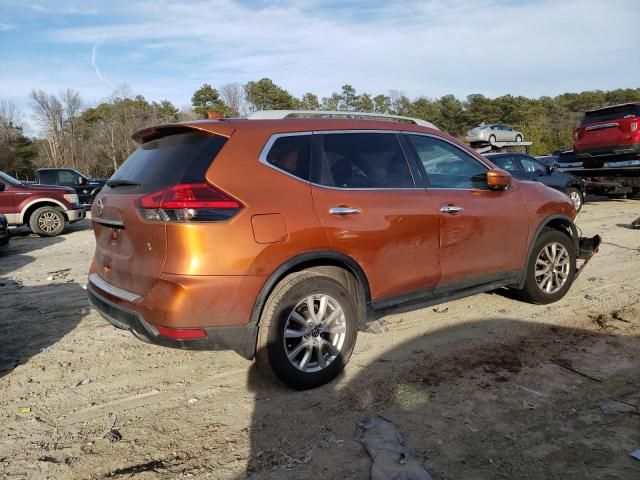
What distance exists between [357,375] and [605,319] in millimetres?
2611

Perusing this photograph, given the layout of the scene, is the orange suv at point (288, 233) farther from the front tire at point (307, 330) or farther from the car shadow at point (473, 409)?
the car shadow at point (473, 409)

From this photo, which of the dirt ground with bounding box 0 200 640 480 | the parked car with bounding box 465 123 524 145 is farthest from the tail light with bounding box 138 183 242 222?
the parked car with bounding box 465 123 524 145

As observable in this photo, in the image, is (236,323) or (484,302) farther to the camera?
(484,302)

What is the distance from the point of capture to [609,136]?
13.3 metres

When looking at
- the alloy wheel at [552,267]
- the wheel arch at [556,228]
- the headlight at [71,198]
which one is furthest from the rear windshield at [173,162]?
the headlight at [71,198]

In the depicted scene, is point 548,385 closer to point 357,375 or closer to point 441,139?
point 357,375

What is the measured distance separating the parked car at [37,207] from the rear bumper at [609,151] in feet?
47.0

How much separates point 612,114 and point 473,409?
13493 millimetres

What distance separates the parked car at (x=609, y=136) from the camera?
1279cm

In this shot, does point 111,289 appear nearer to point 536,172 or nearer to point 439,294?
point 439,294

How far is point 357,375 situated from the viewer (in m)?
3.52

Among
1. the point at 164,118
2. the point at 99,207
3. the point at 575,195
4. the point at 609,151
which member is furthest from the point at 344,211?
the point at 164,118

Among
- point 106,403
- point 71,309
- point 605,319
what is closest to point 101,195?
point 106,403

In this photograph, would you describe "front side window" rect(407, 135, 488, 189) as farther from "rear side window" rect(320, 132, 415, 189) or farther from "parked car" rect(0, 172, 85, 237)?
"parked car" rect(0, 172, 85, 237)
